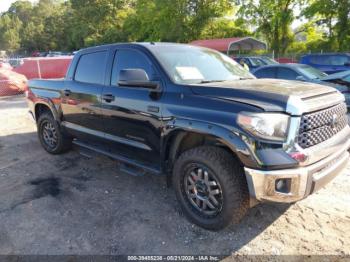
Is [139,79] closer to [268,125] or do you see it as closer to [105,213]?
[268,125]

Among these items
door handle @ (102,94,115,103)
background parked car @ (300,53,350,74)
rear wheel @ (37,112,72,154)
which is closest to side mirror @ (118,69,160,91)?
door handle @ (102,94,115,103)

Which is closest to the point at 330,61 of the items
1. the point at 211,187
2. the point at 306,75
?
the point at 306,75

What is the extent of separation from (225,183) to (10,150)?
16.1ft

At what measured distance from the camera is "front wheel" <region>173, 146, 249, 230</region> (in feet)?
9.85

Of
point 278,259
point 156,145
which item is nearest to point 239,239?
point 278,259

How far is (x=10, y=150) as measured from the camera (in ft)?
20.6

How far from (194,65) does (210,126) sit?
1.14 m

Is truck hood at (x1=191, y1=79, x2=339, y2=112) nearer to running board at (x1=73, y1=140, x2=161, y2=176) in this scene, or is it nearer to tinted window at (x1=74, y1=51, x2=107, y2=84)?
running board at (x1=73, y1=140, x2=161, y2=176)

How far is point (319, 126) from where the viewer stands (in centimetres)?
301

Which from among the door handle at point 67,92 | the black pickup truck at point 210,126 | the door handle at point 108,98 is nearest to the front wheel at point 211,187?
the black pickup truck at point 210,126

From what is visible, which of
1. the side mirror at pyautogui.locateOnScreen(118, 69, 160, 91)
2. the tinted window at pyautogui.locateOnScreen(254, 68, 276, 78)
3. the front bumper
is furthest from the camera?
the tinted window at pyautogui.locateOnScreen(254, 68, 276, 78)

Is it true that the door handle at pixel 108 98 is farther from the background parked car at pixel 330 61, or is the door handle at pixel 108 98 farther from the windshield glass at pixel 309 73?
the background parked car at pixel 330 61

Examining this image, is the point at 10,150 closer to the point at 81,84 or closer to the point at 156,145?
the point at 81,84

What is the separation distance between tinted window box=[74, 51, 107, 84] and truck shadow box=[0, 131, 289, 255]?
4.65ft
